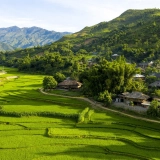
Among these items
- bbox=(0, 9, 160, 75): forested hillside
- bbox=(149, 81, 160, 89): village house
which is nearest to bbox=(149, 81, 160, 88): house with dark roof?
bbox=(149, 81, 160, 89): village house

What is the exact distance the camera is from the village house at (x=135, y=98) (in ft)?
155

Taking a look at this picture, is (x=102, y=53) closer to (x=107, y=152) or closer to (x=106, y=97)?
(x=106, y=97)

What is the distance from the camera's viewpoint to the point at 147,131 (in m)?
36.4

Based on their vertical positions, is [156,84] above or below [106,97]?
above

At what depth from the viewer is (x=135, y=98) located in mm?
48031

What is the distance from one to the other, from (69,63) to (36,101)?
53.9 meters

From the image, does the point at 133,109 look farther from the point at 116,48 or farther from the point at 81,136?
the point at 116,48

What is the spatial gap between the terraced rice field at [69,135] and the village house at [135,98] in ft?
20.4

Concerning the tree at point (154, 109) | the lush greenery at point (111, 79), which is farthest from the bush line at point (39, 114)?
the tree at point (154, 109)

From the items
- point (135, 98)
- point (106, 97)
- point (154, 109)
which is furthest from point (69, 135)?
point (135, 98)

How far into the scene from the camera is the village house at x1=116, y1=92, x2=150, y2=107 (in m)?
47.3

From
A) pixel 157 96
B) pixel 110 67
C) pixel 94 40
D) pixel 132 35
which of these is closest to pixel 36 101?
Answer: pixel 110 67

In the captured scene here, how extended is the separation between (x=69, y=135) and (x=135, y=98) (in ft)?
63.5

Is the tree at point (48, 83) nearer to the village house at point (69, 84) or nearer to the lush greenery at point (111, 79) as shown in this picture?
the village house at point (69, 84)
